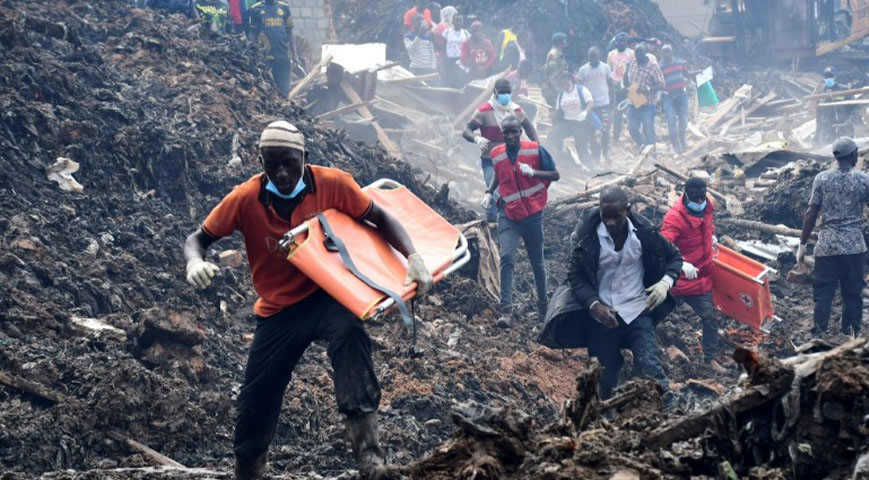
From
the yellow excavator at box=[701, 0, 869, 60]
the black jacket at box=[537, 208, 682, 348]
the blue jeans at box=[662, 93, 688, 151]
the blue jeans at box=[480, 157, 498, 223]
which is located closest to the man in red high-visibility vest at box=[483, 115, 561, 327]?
the blue jeans at box=[480, 157, 498, 223]

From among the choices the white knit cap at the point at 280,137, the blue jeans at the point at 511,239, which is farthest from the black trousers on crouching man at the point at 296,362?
the blue jeans at the point at 511,239

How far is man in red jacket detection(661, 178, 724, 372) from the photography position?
31.4 feet

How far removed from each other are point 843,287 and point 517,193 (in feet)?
11.6

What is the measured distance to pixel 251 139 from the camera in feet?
43.5

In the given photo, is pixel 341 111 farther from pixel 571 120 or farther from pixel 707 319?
pixel 707 319

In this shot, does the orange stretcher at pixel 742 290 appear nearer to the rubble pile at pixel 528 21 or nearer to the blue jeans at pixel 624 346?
the blue jeans at pixel 624 346

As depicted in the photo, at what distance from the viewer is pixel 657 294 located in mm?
7543

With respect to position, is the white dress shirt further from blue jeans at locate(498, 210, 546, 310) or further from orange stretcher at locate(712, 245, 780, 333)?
blue jeans at locate(498, 210, 546, 310)

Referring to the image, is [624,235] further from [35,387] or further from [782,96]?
[782,96]

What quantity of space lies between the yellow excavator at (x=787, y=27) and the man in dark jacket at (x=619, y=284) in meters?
23.6

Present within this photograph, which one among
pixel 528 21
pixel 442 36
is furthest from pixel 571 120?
pixel 528 21

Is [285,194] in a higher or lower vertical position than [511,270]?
higher

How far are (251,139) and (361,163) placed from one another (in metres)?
1.49

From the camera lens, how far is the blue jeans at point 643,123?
22031 millimetres
